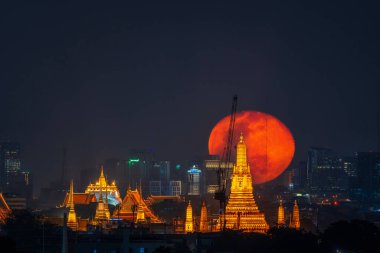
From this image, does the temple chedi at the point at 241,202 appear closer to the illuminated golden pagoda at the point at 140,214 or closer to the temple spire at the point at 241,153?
the temple spire at the point at 241,153

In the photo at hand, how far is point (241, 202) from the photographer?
16500 cm

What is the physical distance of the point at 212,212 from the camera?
651ft

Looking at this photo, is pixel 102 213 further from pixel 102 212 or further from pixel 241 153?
pixel 241 153

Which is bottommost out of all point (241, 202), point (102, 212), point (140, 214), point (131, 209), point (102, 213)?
point (140, 214)

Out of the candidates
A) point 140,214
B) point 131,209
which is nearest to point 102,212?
point 131,209

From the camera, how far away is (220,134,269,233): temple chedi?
160375mm

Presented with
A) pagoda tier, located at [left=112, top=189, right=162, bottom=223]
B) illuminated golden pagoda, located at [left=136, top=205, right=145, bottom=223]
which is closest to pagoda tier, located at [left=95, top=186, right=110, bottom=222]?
pagoda tier, located at [left=112, top=189, right=162, bottom=223]

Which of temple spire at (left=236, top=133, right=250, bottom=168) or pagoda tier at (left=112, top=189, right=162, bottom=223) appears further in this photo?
pagoda tier at (left=112, top=189, right=162, bottom=223)

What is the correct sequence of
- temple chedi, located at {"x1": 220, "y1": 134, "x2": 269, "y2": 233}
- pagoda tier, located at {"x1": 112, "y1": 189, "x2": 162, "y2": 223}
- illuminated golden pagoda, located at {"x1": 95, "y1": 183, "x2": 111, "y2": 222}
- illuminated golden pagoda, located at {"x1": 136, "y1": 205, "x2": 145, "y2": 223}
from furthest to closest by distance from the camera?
pagoda tier, located at {"x1": 112, "y1": 189, "x2": 162, "y2": 223} < illuminated golden pagoda, located at {"x1": 95, "y1": 183, "x2": 111, "y2": 222} < illuminated golden pagoda, located at {"x1": 136, "y1": 205, "x2": 145, "y2": 223} < temple chedi, located at {"x1": 220, "y1": 134, "x2": 269, "y2": 233}

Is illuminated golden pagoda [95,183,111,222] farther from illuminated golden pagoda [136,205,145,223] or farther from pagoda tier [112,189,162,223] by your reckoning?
illuminated golden pagoda [136,205,145,223]

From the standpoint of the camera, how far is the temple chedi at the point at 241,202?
160m

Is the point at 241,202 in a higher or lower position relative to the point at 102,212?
higher

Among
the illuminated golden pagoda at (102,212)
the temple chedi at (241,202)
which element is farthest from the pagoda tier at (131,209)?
the temple chedi at (241,202)

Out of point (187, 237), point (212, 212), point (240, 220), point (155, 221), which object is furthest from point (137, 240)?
point (212, 212)
